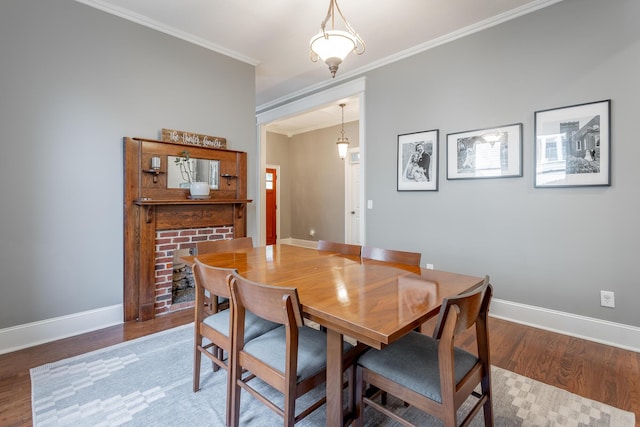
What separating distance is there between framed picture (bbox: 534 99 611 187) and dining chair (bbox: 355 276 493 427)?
1.93m

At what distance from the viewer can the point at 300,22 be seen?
2.97 meters

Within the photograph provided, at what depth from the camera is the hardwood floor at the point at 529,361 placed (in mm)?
1753

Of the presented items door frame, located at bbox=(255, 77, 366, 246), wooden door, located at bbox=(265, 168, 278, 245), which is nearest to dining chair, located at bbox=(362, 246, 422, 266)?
door frame, located at bbox=(255, 77, 366, 246)

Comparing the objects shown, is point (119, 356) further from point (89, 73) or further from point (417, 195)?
point (417, 195)

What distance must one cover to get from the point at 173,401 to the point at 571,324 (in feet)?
9.90

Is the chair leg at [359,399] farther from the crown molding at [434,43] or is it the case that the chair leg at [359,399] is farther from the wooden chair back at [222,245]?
the crown molding at [434,43]

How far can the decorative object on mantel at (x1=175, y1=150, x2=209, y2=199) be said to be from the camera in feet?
10.4

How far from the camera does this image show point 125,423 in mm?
1556

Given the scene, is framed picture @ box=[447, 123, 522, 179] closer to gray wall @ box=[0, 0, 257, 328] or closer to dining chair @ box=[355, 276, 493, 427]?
dining chair @ box=[355, 276, 493, 427]

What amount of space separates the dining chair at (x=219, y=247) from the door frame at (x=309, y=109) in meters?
1.61

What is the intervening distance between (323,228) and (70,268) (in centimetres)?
480

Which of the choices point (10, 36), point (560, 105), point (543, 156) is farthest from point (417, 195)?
point (10, 36)

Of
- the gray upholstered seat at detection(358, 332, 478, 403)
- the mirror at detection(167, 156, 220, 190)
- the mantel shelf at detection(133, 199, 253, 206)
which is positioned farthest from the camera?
the mirror at detection(167, 156, 220, 190)

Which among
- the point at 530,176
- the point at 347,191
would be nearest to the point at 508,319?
the point at 530,176
